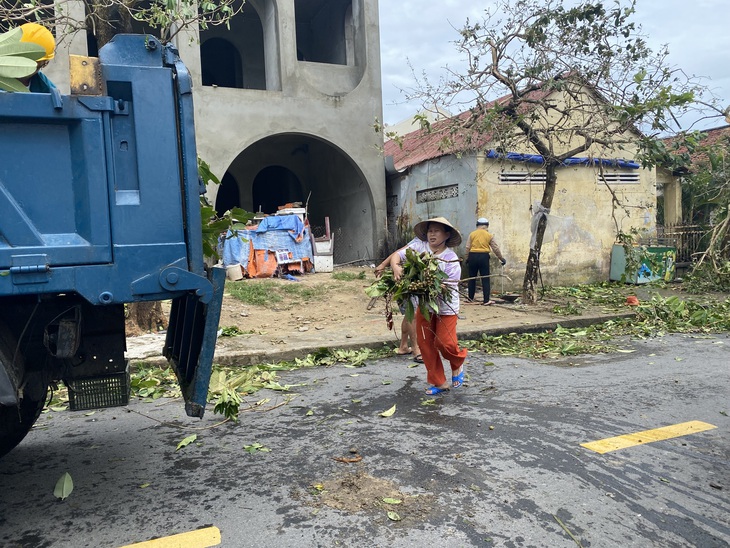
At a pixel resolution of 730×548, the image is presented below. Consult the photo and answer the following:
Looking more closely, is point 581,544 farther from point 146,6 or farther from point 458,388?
point 146,6

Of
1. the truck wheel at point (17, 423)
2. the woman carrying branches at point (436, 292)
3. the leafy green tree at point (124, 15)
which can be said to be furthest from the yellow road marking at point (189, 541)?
the leafy green tree at point (124, 15)

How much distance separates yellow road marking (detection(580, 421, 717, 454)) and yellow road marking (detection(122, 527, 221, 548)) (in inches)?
100

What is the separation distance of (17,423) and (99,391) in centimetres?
80

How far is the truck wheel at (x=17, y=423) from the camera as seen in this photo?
3.47m

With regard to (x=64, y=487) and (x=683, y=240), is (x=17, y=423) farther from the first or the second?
(x=683, y=240)

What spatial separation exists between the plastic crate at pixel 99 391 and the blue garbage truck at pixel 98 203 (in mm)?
340

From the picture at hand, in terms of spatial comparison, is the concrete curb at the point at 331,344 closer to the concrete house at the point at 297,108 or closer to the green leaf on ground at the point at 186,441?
the green leaf on ground at the point at 186,441

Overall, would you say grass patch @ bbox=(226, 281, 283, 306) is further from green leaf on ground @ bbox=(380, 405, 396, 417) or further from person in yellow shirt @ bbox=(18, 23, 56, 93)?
person in yellow shirt @ bbox=(18, 23, 56, 93)

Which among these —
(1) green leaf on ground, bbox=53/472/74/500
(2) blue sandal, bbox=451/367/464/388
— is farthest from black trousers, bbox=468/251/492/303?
(1) green leaf on ground, bbox=53/472/74/500

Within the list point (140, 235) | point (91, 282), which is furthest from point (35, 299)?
point (140, 235)

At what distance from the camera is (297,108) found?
14.1m

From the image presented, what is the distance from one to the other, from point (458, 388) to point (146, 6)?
560 inches

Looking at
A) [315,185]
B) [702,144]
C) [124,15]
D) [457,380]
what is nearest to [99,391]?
[457,380]

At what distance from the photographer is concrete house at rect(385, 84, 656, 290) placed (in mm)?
12508
